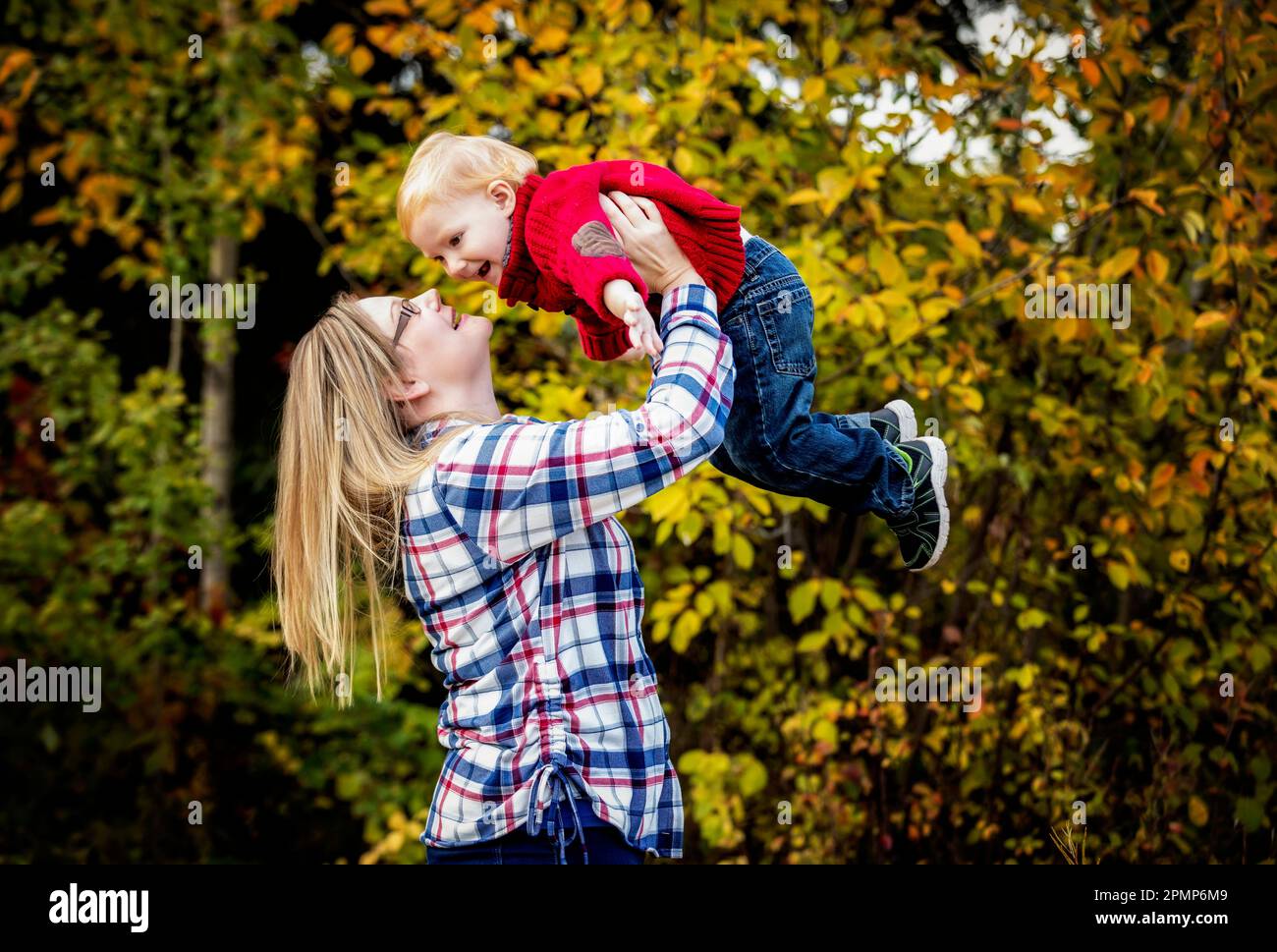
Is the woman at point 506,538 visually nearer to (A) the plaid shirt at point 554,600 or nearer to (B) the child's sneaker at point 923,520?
(A) the plaid shirt at point 554,600

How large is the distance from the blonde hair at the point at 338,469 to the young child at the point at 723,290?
0.95ft

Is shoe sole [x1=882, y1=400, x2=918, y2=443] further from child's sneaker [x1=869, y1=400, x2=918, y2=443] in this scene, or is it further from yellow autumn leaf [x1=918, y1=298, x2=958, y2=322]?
yellow autumn leaf [x1=918, y1=298, x2=958, y2=322]

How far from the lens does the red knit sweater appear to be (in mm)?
1651

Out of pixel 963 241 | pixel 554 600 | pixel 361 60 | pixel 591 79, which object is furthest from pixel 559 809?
pixel 361 60

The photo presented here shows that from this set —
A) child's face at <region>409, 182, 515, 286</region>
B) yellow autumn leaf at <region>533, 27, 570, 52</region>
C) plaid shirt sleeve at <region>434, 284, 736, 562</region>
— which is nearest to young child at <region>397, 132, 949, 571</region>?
child's face at <region>409, 182, 515, 286</region>

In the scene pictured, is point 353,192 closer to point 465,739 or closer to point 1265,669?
point 465,739

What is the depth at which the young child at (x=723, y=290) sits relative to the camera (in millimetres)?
1732

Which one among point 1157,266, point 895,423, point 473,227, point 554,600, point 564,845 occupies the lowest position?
point 564,845

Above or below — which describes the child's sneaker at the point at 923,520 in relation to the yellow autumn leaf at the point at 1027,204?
below

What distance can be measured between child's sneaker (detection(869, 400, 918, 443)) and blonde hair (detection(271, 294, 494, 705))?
2.49ft

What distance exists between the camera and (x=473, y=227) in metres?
2.04

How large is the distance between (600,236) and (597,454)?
340 mm

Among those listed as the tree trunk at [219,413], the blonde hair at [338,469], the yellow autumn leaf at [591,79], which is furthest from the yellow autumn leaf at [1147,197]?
the tree trunk at [219,413]

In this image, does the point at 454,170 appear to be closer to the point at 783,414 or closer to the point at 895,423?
the point at 783,414
